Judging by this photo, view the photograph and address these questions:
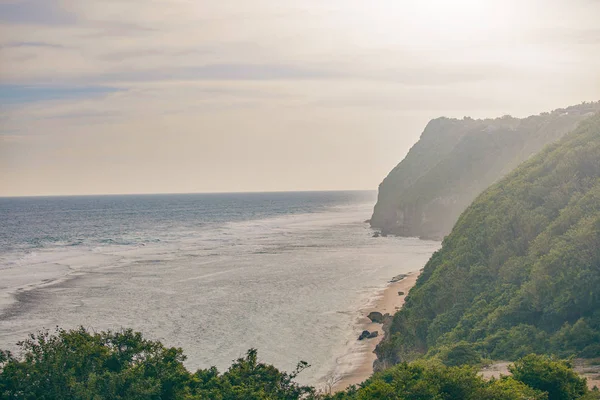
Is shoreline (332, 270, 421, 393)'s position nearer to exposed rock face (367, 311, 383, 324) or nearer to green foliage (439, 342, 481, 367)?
exposed rock face (367, 311, 383, 324)

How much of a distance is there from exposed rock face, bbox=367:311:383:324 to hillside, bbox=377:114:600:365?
439 centimetres

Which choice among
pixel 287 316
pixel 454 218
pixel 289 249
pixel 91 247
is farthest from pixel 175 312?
Result: pixel 454 218

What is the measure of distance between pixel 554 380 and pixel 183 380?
46.4 ft

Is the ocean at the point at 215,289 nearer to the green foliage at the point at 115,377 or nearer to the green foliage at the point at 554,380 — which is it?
the green foliage at the point at 115,377

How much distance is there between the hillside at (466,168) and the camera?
9353 centimetres

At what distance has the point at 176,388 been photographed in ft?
73.6

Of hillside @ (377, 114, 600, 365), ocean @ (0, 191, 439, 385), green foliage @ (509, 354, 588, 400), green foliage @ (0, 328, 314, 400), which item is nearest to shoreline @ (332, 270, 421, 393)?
ocean @ (0, 191, 439, 385)

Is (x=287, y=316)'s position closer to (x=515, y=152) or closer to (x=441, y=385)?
(x=441, y=385)

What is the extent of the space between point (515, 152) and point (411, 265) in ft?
131

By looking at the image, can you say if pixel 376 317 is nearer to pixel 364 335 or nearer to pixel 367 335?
pixel 367 335

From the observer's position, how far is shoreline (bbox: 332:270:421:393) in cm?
3247

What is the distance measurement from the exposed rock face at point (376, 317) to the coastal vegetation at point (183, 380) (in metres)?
20.1

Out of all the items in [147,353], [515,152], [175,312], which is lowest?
[175,312]

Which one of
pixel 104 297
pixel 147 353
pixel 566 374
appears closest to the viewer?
pixel 566 374
